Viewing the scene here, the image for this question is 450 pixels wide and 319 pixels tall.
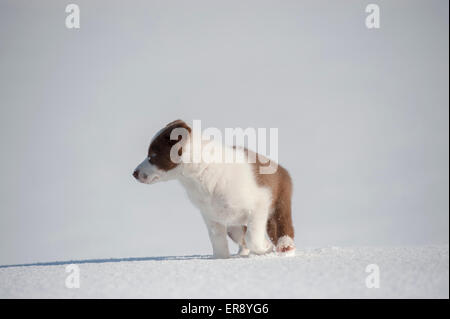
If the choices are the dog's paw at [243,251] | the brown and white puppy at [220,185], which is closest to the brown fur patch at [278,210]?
the brown and white puppy at [220,185]

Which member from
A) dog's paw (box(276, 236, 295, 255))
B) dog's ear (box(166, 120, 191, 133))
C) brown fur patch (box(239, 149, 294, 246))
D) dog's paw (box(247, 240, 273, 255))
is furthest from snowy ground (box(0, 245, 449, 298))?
dog's ear (box(166, 120, 191, 133))

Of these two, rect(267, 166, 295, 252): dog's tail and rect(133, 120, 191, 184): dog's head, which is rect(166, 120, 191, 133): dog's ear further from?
rect(267, 166, 295, 252): dog's tail

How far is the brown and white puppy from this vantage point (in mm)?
5660

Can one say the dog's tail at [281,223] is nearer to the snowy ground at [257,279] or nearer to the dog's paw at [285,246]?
the dog's paw at [285,246]

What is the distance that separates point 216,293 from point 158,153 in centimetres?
250

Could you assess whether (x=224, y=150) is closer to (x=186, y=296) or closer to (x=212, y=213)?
(x=212, y=213)

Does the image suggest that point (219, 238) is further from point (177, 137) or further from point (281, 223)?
point (177, 137)

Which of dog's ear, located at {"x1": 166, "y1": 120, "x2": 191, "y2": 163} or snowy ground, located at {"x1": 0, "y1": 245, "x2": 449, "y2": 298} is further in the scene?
dog's ear, located at {"x1": 166, "y1": 120, "x2": 191, "y2": 163}

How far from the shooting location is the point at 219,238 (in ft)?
19.8

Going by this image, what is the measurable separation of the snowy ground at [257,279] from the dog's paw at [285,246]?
3.00ft

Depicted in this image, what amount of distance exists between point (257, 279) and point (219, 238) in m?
2.12

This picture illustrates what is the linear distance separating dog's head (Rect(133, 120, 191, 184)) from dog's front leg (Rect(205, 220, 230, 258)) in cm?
77
